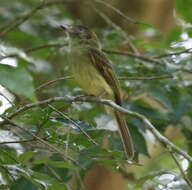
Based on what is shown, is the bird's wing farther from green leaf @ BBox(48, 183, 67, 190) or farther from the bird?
green leaf @ BBox(48, 183, 67, 190)

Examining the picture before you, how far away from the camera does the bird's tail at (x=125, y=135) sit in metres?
3.77

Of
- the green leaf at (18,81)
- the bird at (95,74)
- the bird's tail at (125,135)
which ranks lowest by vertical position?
the green leaf at (18,81)

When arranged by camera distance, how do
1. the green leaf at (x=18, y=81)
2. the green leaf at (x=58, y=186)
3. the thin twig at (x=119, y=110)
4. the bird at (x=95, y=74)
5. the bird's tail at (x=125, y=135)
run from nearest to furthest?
the green leaf at (x=18, y=81), the thin twig at (x=119, y=110), the green leaf at (x=58, y=186), the bird's tail at (x=125, y=135), the bird at (x=95, y=74)

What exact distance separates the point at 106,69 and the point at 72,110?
383mm

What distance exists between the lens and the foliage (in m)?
3.01

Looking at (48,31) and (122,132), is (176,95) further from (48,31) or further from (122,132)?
(48,31)

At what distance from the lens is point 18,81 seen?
7.36 feet

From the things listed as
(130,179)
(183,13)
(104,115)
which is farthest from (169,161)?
(183,13)

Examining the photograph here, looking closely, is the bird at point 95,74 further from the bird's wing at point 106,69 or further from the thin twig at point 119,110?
the thin twig at point 119,110

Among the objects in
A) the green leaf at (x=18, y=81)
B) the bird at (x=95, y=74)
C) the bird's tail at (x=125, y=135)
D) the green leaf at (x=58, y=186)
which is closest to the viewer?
the green leaf at (x=18, y=81)

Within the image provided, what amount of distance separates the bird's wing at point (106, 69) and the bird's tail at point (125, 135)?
12 cm

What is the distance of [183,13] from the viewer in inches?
149

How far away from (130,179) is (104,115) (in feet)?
5.19

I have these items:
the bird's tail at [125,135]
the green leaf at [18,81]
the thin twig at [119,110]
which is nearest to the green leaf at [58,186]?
the thin twig at [119,110]
